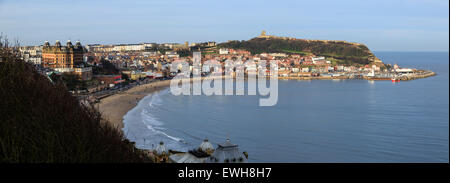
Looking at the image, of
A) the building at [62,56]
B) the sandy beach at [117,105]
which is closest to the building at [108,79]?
the building at [62,56]

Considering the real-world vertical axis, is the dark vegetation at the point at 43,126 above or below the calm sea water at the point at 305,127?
above

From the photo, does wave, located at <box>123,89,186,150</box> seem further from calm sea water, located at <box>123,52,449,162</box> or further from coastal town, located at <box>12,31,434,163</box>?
coastal town, located at <box>12,31,434,163</box>

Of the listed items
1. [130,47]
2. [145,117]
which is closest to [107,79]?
[145,117]

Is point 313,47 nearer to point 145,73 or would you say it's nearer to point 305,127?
point 145,73

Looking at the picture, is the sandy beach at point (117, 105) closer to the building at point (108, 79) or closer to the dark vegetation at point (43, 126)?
the building at point (108, 79)

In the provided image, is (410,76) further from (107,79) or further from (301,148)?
(301,148)

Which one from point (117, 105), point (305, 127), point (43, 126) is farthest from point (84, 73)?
point (43, 126)

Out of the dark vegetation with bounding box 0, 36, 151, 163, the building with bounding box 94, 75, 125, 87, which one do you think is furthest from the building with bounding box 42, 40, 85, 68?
the dark vegetation with bounding box 0, 36, 151, 163
